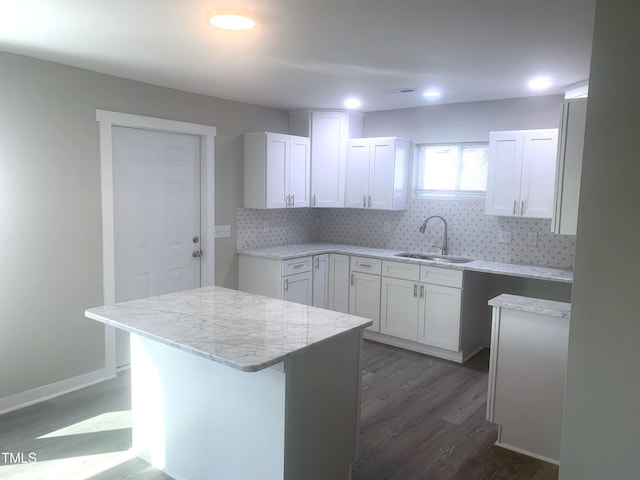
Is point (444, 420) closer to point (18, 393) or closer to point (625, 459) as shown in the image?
point (625, 459)

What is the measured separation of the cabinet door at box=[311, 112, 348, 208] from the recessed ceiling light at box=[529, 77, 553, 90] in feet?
6.49

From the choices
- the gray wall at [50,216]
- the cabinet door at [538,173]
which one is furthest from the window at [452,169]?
the gray wall at [50,216]

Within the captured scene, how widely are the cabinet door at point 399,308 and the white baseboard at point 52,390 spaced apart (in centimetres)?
252

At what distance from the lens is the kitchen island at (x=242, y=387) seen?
1983mm

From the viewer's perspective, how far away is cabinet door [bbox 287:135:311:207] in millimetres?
4906

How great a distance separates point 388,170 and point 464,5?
278 centimetres

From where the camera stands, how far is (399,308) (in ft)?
15.0

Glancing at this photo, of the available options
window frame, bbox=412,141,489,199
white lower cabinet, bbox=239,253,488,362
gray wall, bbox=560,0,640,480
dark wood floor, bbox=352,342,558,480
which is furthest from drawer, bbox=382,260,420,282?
gray wall, bbox=560,0,640,480

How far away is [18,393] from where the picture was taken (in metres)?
3.22

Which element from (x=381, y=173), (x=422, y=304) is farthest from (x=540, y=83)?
(x=422, y=304)

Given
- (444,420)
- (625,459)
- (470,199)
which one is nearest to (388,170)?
(470,199)

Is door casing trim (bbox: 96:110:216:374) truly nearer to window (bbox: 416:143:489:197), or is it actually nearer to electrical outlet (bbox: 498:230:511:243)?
window (bbox: 416:143:489:197)

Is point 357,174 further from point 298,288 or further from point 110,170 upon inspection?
point 110,170

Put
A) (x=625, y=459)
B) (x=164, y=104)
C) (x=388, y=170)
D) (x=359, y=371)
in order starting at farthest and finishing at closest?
(x=388, y=170) → (x=164, y=104) → (x=359, y=371) → (x=625, y=459)
